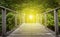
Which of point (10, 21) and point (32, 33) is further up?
point (10, 21)

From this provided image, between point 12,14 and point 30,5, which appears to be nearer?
point 12,14

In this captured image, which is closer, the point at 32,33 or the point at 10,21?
the point at 32,33

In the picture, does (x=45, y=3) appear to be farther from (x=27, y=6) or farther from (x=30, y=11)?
(x=30, y=11)

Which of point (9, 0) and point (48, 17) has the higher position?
point (9, 0)

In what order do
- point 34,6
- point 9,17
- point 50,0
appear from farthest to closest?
1. point 34,6
2. point 50,0
3. point 9,17

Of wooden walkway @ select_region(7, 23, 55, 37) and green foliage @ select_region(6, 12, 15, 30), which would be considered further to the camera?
green foliage @ select_region(6, 12, 15, 30)

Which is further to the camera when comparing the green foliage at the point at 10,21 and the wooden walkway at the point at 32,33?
the green foliage at the point at 10,21

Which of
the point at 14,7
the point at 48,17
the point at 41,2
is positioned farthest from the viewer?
the point at 41,2

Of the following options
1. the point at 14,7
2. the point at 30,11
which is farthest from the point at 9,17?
the point at 30,11

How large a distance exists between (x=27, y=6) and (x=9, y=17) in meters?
14.0

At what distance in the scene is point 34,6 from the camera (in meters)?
20.0

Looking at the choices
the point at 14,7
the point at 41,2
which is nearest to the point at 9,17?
the point at 14,7

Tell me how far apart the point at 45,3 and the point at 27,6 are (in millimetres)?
4145

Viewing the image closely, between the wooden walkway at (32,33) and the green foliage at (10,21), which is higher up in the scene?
the green foliage at (10,21)
